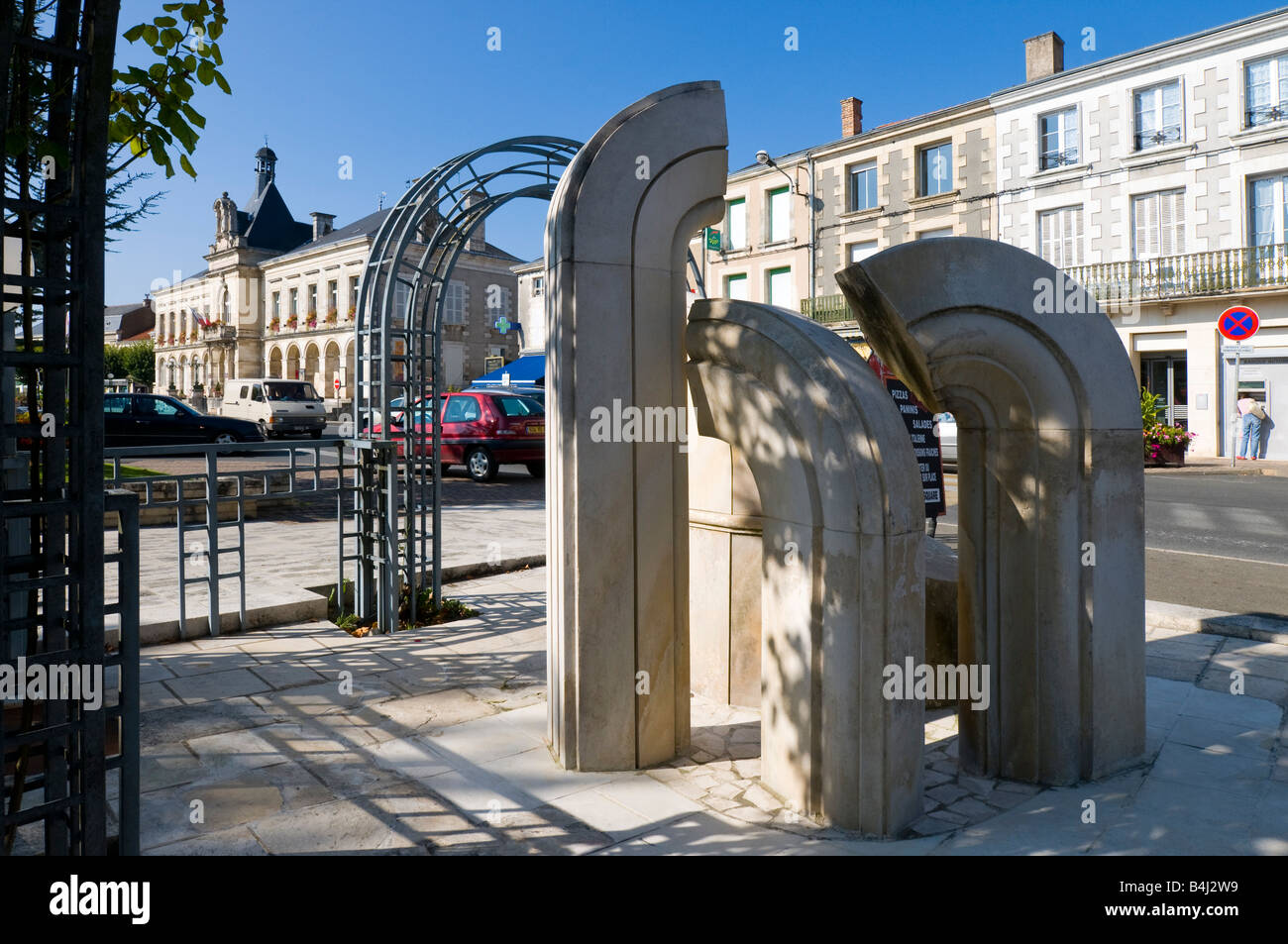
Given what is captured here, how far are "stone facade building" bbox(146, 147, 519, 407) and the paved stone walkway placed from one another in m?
36.1

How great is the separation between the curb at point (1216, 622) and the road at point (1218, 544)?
50cm

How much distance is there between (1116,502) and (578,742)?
2.87 metres

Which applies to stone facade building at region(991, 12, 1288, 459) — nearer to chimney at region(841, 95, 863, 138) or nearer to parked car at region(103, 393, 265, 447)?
chimney at region(841, 95, 863, 138)

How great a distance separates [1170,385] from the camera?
2436 cm

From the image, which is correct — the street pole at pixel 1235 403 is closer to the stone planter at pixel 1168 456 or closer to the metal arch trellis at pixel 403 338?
the stone planter at pixel 1168 456

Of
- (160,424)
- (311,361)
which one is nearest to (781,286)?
(160,424)

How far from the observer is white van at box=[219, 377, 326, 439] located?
88.9 feet

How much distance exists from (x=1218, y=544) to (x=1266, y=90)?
17.5 meters

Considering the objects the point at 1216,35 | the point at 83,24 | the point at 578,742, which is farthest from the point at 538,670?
the point at 1216,35

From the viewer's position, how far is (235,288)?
190ft
